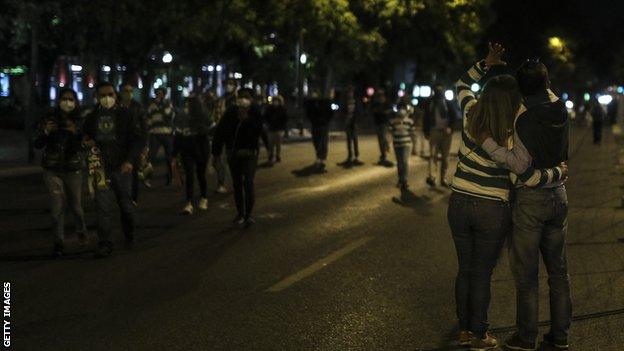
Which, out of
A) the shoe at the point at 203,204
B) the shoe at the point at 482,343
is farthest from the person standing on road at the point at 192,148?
the shoe at the point at 482,343

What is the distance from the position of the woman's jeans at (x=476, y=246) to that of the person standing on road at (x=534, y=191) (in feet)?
0.41

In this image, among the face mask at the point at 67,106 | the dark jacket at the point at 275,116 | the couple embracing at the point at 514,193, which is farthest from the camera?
the dark jacket at the point at 275,116

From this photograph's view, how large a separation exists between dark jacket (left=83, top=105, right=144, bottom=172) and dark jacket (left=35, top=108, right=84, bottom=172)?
0.58ft

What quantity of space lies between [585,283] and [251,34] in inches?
951

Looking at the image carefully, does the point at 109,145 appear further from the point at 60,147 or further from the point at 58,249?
the point at 58,249

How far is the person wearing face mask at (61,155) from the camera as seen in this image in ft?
31.3

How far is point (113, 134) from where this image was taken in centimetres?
953

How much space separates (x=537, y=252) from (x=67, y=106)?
577cm

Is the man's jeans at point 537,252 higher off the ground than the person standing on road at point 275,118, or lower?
lower

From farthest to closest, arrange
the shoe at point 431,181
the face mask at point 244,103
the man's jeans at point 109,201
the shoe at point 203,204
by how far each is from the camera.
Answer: the shoe at point 431,181, the shoe at point 203,204, the face mask at point 244,103, the man's jeans at point 109,201

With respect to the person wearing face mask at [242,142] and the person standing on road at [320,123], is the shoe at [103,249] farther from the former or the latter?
the person standing on road at [320,123]

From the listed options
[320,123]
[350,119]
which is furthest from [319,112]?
[350,119]

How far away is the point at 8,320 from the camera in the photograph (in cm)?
683

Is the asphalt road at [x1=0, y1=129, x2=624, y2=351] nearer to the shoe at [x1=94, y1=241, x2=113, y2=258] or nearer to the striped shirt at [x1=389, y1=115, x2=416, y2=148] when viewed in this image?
the shoe at [x1=94, y1=241, x2=113, y2=258]
